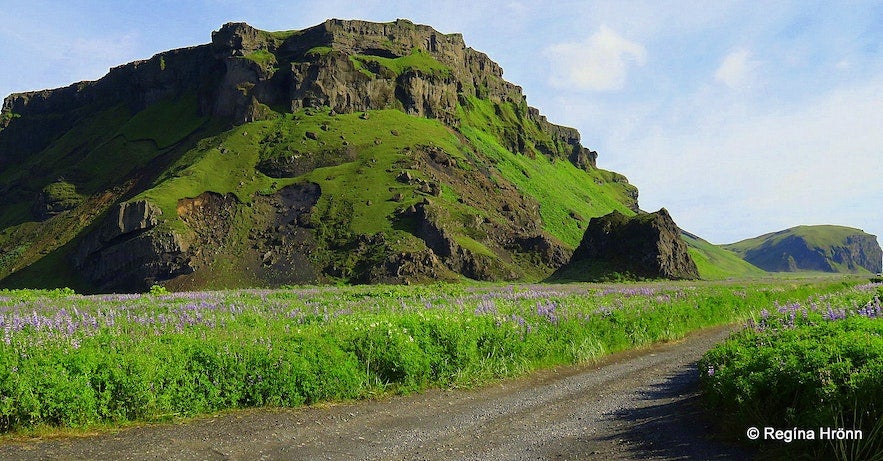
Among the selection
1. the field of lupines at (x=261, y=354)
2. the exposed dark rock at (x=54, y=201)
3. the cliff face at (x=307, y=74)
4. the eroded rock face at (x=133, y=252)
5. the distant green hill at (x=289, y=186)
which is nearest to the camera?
the field of lupines at (x=261, y=354)

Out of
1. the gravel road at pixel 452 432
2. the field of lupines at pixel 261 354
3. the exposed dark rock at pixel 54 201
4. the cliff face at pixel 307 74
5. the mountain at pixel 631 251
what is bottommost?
the gravel road at pixel 452 432

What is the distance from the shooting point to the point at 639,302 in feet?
89.8

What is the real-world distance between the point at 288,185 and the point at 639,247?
243 feet

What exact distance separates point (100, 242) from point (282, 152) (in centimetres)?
4001

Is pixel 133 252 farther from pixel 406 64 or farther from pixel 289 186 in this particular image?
pixel 406 64

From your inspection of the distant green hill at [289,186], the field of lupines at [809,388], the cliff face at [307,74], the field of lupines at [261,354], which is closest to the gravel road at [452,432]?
the field of lupines at [261,354]

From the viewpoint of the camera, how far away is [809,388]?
9742 mm

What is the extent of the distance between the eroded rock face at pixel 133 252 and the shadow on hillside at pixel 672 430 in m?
99.1

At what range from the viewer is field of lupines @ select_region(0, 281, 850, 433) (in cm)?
1144

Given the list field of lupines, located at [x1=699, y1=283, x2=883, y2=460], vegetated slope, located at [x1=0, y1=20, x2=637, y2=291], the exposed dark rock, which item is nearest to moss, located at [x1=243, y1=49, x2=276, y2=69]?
vegetated slope, located at [x1=0, y1=20, x2=637, y2=291]

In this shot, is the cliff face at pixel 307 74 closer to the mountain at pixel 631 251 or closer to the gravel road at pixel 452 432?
the mountain at pixel 631 251

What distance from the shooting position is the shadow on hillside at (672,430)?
10234 mm

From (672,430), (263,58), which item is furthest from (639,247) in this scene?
(263,58)

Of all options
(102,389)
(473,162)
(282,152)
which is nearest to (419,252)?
(282,152)
